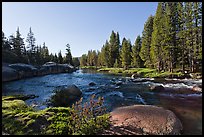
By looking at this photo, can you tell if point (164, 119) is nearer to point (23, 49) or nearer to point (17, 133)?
point (17, 133)

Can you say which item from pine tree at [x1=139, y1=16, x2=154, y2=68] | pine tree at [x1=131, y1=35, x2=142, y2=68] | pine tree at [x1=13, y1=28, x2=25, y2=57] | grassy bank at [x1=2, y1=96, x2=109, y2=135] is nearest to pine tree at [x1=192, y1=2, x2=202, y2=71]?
pine tree at [x1=139, y1=16, x2=154, y2=68]

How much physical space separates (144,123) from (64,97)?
764cm

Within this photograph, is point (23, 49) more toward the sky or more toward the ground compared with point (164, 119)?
more toward the sky

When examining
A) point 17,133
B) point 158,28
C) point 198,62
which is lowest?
point 17,133

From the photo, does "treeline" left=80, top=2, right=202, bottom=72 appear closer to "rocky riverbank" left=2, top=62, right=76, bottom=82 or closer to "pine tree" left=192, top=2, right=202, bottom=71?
"pine tree" left=192, top=2, right=202, bottom=71

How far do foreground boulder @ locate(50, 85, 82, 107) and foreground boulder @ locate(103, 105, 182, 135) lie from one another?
17.4 ft

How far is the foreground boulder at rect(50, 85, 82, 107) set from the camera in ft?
42.3

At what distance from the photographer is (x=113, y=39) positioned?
66.9 meters

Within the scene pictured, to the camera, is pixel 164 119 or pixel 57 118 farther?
pixel 164 119

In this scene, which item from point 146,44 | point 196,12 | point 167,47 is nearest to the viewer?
point 196,12

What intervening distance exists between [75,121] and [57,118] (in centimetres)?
138

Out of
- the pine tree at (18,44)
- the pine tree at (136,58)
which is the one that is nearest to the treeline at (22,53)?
the pine tree at (18,44)

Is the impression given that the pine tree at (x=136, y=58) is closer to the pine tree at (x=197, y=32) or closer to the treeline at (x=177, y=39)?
the treeline at (x=177, y=39)

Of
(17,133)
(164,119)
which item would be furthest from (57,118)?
(164,119)
